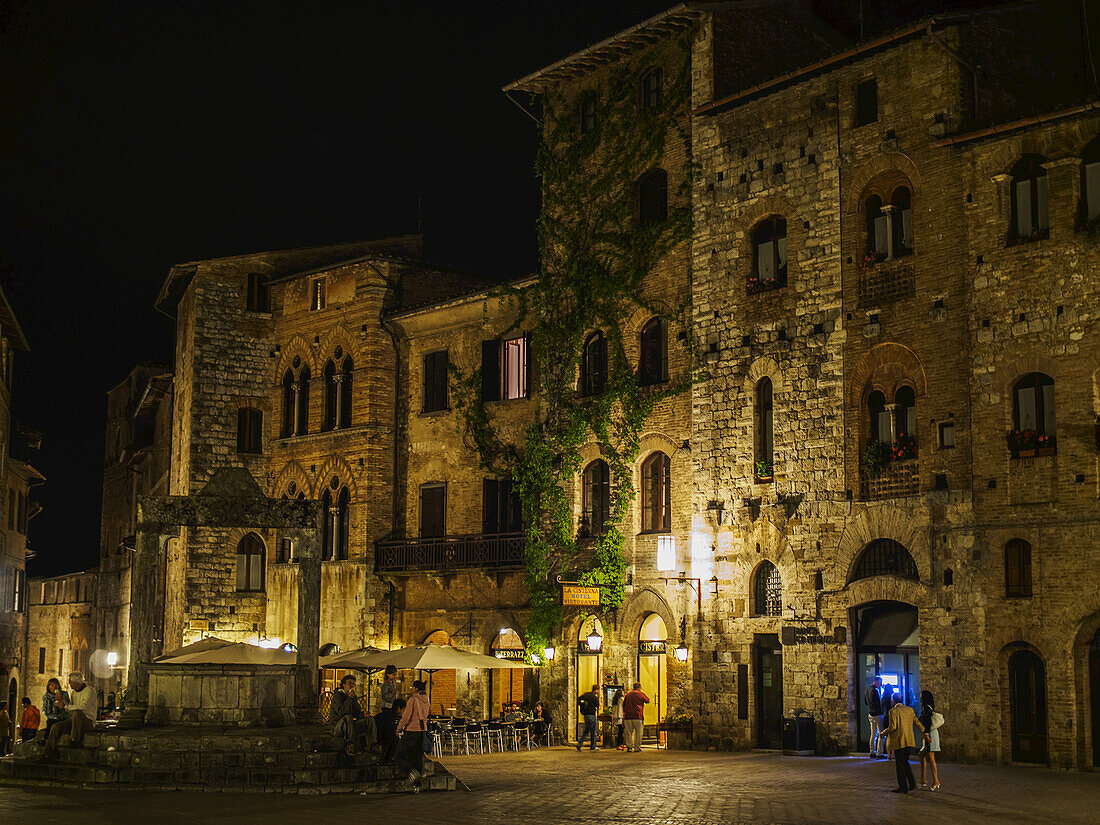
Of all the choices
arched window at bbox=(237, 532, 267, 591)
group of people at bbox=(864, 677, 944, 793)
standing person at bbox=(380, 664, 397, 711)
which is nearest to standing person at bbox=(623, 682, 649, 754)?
standing person at bbox=(380, 664, 397, 711)

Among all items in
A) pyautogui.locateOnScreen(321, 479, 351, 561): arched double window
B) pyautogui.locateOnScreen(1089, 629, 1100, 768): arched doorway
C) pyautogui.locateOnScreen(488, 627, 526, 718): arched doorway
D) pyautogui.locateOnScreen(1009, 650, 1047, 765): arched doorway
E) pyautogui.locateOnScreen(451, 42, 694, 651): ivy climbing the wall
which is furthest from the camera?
pyautogui.locateOnScreen(321, 479, 351, 561): arched double window

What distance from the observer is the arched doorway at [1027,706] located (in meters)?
23.4

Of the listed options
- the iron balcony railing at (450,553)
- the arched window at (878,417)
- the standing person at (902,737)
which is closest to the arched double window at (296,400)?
the iron balcony railing at (450,553)

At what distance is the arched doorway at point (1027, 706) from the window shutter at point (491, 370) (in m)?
15.1

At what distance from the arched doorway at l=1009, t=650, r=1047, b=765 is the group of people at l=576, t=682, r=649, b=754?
7247mm

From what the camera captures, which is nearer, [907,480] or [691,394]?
[907,480]

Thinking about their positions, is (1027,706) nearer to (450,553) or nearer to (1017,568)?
(1017,568)

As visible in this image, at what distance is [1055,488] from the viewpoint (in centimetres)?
2352

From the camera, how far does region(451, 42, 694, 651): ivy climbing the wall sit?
101 feet

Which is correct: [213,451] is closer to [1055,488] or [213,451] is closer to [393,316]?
[393,316]

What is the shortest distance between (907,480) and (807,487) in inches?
86.8

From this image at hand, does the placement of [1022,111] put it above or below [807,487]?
above

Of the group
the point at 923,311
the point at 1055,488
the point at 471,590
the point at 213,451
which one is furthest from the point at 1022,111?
the point at 213,451

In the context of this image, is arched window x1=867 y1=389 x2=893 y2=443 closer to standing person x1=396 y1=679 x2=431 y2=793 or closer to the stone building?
the stone building
